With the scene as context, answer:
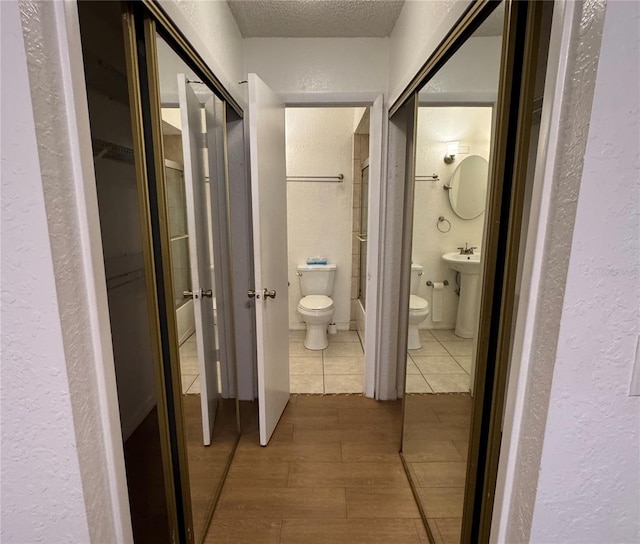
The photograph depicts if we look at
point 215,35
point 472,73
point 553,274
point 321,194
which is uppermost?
point 215,35

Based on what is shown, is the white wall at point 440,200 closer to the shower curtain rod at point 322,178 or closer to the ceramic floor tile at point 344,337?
the ceramic floor tile at point 344,337

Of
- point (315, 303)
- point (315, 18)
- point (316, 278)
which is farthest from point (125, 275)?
point (316, 278)

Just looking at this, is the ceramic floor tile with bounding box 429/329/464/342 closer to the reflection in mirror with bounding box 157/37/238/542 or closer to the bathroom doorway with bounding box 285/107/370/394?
the reflection in mirror with bounding box 157/37/238/542

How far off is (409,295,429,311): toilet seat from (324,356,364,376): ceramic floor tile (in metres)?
1.11

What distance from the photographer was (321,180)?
3.55 metres

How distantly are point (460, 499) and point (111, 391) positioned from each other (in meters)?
1.33

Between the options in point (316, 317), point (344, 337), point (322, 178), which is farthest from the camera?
point (344, 337)

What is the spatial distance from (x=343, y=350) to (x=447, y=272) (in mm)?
1794

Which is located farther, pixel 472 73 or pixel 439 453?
pixel 439 453

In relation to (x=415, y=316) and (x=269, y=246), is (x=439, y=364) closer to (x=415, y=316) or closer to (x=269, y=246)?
(x=415, y=316)

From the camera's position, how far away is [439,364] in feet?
5.76

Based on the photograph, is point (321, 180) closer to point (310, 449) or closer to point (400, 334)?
point (400, 334)

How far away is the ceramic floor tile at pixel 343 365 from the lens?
2.92 m

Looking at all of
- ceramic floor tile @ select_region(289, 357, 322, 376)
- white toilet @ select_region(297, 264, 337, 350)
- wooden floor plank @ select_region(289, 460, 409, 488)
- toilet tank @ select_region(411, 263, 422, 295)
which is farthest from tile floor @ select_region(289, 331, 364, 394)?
toilet tank @ select_region(411, 263, 422, 295)
